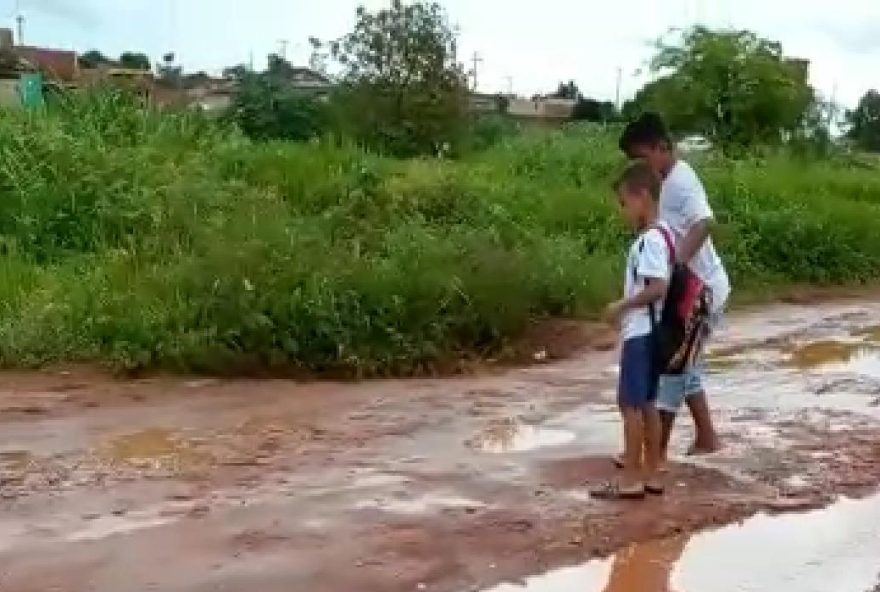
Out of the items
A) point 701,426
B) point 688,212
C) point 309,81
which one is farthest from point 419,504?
point 309,81

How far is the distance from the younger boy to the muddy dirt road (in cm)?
25

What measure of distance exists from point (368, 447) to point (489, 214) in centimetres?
799

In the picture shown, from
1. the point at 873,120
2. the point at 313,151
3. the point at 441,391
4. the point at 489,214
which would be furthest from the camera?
the point at 873,120

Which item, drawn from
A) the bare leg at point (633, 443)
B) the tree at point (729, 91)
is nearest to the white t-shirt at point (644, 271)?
the bare leg at point (633, 443)

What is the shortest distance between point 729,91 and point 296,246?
69.4ft

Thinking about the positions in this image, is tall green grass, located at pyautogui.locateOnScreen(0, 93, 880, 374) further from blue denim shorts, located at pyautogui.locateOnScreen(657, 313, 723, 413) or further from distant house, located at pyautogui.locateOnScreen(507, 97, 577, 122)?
distant house, located at pyautogui.locateOnScreen(507, 97, 577, 122)

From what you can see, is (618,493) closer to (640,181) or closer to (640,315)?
(640,315)

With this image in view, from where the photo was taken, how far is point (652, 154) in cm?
687

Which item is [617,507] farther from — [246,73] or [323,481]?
[246,73]

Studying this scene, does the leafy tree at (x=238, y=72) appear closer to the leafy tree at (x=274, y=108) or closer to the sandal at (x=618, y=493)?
the leafy tree at (x=274, y=108)

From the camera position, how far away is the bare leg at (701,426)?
7328 millimetres

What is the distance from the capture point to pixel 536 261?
41.9 feet

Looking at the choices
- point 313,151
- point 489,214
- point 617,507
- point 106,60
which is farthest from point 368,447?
point 106,60

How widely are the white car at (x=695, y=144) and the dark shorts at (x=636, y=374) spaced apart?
2210 cm
